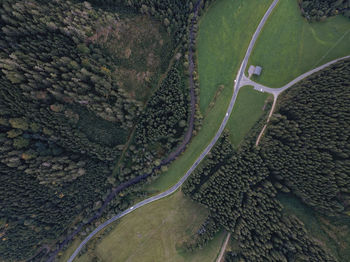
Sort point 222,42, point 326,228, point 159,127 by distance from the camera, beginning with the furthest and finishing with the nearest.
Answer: point 222,42
point 159,127
point 326,228

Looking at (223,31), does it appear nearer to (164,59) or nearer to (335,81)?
(164,59)

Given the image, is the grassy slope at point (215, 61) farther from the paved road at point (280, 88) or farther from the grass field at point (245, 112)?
the paved road at point (280, 88)

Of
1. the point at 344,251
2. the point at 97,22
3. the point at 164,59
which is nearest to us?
the point at 344,251

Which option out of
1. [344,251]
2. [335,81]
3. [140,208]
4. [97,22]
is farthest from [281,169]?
[97,22]

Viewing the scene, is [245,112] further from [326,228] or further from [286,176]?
[326,228]

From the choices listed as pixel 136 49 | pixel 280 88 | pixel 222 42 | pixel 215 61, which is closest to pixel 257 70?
pixel 280 88

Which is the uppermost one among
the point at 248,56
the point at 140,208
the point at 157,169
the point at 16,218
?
the point at 248,56
